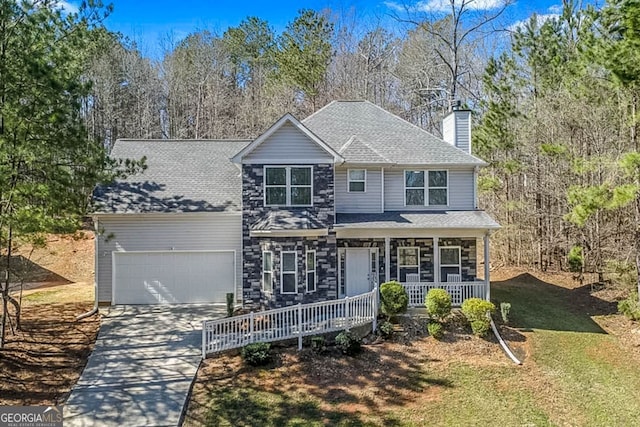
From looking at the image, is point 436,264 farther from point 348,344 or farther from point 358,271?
point 348,344

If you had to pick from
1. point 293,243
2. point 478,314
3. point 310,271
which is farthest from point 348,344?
point 478,314

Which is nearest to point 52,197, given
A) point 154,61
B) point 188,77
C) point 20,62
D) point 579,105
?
point 20,62

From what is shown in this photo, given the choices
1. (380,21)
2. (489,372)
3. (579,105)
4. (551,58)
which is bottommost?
(489,372)

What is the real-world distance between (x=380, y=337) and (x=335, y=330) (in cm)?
144

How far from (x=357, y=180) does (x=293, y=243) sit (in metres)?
3.69

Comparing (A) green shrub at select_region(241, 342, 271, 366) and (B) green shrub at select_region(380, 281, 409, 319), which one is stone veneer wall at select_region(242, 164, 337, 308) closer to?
(B) green shrub at select_region(380, 281, 409, 319)

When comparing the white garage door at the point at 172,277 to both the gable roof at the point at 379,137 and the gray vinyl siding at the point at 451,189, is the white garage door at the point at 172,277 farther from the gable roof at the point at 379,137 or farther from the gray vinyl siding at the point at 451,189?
the gray vinyl siding at the point at 451,189

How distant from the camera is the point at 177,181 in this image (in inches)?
712

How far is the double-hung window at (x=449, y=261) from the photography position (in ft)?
55.2

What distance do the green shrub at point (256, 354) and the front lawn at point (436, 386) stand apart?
0.70 feet

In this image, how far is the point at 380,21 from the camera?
3466 centimetres

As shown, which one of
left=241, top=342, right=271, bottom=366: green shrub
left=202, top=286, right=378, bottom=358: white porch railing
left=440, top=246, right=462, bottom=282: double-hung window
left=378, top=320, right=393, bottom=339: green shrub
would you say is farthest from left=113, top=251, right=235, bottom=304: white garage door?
left=440, top=246, right=462, bottom=282: double-hung window

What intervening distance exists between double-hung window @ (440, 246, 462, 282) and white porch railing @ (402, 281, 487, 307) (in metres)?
1.32

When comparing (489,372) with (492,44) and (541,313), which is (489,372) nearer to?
(541,313)
